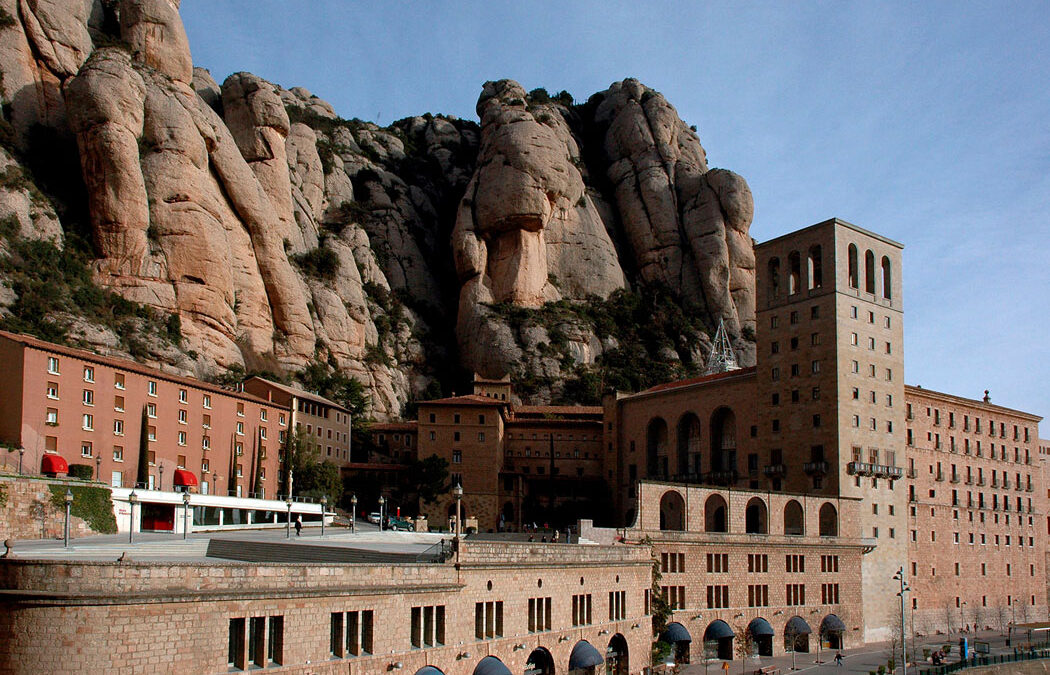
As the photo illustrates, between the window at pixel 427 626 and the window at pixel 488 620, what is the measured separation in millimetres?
1875

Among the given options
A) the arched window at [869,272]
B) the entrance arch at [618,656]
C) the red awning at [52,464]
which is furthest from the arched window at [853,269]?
the red awning at [52,464]

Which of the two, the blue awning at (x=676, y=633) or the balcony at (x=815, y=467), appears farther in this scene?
the balcony at (x=815, y=467)

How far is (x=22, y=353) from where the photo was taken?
51688mm

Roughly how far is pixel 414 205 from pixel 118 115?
46.9m

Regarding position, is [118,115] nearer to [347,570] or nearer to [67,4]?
[67,4]

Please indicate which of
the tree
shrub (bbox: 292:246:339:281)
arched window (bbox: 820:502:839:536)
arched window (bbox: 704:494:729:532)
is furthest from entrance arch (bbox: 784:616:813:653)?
shrub (bbox: 292:246:339:281)

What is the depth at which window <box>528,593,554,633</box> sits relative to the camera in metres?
35.7

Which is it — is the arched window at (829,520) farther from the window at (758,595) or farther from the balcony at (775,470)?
the window at (758,595)

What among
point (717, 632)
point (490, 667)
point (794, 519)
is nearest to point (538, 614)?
point (490, 667)

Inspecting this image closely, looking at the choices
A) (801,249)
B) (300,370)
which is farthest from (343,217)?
(801,249)

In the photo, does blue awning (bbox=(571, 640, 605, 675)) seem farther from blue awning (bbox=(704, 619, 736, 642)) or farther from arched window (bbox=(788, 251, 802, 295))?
arched window (bbox=(788, 251, 802, 295))

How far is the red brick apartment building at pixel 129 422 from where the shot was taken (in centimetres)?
5181

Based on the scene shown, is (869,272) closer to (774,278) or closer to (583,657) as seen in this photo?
(774,278)

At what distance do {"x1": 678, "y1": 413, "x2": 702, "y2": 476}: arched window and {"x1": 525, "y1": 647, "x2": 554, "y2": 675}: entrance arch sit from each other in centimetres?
→ 4072
